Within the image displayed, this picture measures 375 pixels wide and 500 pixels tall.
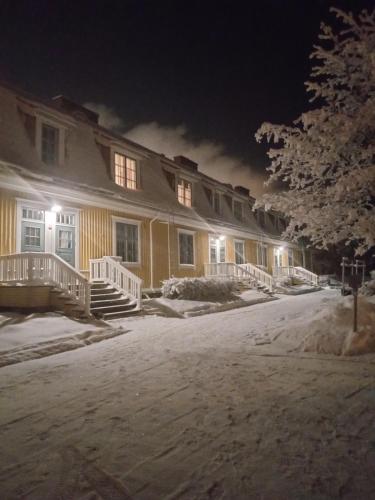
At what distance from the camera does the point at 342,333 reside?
658cm

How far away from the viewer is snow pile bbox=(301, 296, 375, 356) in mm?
6219

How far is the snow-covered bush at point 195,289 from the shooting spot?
13.9 metres

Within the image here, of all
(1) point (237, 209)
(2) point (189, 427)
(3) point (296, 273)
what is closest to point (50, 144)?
(2) point (189, 427)

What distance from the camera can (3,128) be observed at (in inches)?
447

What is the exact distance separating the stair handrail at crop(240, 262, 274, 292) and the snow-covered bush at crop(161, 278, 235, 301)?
5.37 metres

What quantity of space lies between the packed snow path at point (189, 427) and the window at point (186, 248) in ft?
39.3

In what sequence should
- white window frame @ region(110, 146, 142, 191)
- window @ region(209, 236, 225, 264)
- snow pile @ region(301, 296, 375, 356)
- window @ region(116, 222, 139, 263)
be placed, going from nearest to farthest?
snow pile @ region(301, 296, 375, 356) < window @ region(116, 222, 139, 263) < white window frame @ region(110, 146, 142, 191) < window @ region(209, 236, 225, 264)

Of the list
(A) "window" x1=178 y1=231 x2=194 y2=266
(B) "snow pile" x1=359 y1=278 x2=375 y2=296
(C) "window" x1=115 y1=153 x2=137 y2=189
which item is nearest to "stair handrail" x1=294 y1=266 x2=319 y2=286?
(B) "snow pile" x1=359 y1=278 x2=375 y2=296

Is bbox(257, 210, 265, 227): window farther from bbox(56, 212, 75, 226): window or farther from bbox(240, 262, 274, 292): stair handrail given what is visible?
bbox(56, 212, 75, 226): window

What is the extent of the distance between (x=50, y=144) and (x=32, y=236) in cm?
368

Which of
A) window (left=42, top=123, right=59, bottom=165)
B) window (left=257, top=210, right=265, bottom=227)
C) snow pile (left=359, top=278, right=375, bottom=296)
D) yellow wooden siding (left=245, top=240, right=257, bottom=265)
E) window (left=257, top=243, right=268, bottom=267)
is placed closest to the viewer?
window (left=42, top=123, right=59, bottom=165)

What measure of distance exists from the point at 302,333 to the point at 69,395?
4798 mm

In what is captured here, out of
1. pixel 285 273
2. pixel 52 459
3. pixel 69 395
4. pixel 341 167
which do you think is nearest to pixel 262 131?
pixel 341 167

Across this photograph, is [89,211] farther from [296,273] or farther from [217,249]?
[296,273]
